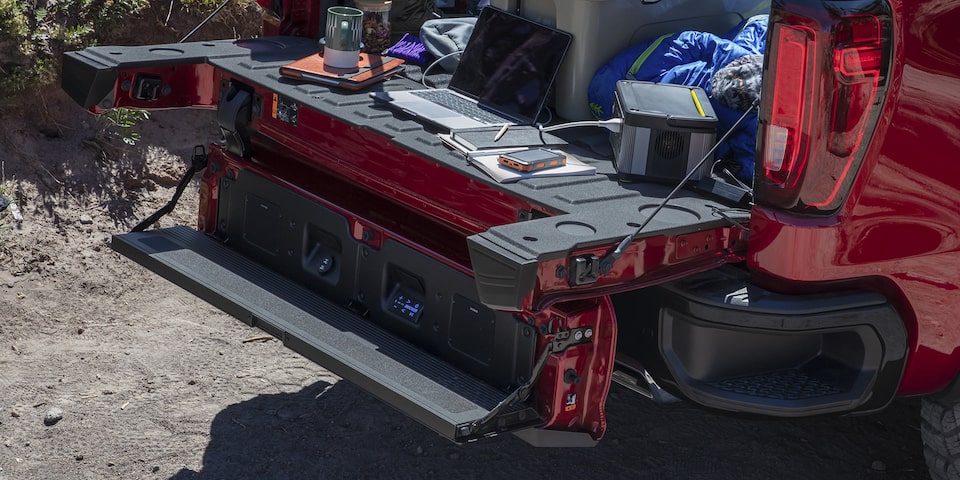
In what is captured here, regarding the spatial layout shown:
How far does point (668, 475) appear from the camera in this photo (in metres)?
4.01

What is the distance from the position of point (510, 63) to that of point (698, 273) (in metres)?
1.22

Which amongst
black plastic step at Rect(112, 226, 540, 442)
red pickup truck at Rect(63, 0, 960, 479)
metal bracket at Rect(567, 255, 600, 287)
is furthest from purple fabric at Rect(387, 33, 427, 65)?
metal bracket at Rect(567, 255, 600, 287)

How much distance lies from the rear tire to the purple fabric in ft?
7.15

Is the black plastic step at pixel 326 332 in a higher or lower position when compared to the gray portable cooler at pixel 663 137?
lower

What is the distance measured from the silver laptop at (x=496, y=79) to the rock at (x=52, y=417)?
1.55 meters

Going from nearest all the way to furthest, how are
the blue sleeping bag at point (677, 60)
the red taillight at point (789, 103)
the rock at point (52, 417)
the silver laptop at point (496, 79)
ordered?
the red taillight at point (789, 103)
the blue sleeping bag at point (677, 60)
the silver laptop at point (496, 79)
the rock at point (52, 417)

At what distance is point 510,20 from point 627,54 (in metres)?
0.45

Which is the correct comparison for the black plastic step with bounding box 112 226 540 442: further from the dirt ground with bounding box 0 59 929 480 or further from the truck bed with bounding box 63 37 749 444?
the dirt ground with bounding box 0 59 929 480

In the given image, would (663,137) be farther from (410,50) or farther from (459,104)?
(410,50)

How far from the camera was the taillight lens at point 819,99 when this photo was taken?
2906 millimetres

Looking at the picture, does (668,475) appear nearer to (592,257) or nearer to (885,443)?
(885,443)

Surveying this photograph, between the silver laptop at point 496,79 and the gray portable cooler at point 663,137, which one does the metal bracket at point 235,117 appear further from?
the gray portable cooler at point 663,137

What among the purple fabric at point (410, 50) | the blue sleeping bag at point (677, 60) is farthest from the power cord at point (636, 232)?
the purple fabric at point (410, 50)

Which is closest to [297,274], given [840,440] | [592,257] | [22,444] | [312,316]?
[312,316]
